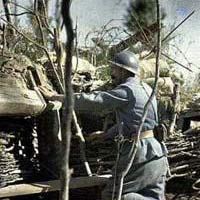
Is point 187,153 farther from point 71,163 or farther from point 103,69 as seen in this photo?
point 103,69

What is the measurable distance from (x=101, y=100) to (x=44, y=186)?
1.10 metres

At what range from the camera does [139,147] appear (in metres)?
4.62

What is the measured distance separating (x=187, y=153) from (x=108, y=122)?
102 centimetres

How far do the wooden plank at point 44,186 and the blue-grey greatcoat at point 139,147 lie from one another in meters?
0.45

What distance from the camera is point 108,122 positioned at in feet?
21.1

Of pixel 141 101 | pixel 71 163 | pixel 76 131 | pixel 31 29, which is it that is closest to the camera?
pixel 141 101

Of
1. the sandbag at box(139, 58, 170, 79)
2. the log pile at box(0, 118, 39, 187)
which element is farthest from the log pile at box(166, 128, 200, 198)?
the sandbag at box(139, 58, 170, 79)

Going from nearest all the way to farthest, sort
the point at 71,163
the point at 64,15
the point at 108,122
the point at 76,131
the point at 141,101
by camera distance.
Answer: the point at 64,15 → the point at 141,101 → the point at 76,131 → the point at 71,163 → the point at 108,122

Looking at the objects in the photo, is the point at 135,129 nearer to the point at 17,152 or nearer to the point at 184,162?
the point at 17,152

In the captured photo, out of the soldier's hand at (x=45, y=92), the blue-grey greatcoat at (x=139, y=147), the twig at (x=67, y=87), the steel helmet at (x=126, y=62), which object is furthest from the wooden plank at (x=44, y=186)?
the twig at (x=67, y=87)

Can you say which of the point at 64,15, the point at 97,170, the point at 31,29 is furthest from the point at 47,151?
the point at 64,15

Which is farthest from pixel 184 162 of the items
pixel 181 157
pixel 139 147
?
pixel 139 147

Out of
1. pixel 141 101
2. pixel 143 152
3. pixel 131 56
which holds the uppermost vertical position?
pixel 131 56

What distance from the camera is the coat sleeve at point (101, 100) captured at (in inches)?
173
